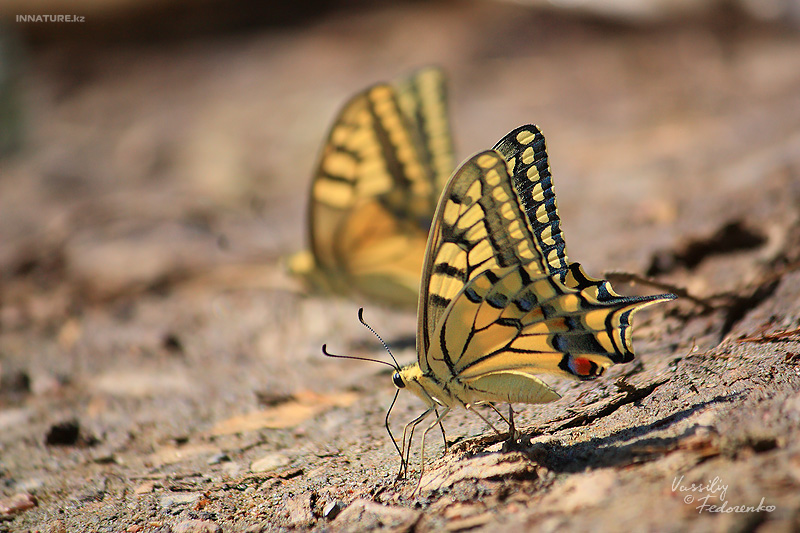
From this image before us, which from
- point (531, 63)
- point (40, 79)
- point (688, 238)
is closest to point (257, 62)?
point (40, 79)

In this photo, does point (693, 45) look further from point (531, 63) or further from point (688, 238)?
point (688, 238)

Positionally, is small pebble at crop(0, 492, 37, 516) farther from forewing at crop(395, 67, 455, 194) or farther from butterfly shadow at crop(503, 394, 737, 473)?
forewing at crop(395, 67, 455, 194)

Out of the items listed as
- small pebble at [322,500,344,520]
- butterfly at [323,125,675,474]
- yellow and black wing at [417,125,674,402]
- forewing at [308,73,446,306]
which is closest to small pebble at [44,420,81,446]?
small pebble at [322,500,344,520]

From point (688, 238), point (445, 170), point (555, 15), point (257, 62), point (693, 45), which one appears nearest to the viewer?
point (688, 238)

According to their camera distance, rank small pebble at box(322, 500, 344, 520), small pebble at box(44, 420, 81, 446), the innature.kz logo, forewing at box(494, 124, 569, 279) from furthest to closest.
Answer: the innature.kz logo → small pebble at box(44, 420, 81, 446) → forewing at box(494, 124, 569, 279) → small pebble at box(322, 500, 344, 520)

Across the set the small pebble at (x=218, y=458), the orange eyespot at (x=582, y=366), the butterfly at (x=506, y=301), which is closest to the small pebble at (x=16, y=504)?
the small pebble at (x=218, y=458)
